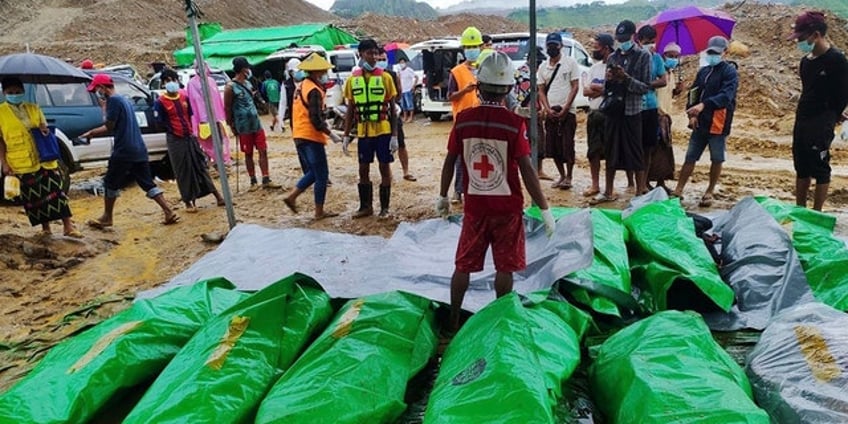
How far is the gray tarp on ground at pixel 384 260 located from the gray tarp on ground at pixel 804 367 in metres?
0.98

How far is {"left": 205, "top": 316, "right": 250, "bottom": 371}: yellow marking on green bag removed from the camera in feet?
7.29

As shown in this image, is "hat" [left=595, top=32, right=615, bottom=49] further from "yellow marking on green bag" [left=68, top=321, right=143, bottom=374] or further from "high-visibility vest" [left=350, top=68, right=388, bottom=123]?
"yellow marking on green bag" [left=68, top=321, right=143, bottom=374]

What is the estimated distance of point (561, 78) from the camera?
243 inches

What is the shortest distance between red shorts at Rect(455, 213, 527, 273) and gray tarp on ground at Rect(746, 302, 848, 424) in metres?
1.17

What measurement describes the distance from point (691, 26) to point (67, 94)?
27.6 feet

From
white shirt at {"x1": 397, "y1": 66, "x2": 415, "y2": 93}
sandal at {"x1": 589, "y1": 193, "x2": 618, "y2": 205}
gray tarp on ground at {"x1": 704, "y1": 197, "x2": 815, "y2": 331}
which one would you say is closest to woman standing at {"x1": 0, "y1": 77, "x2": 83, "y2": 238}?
sandal at {"x1": 589, "y1": 193, "x2": 618, "y2": 205}

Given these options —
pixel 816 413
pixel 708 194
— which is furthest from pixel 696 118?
pixel 816 413

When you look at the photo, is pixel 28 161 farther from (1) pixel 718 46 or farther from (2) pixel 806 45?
(2) pixel 806 45

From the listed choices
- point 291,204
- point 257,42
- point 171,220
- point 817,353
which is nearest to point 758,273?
point 817,353

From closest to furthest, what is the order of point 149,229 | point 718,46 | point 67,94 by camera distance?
point 718,46, point 149,229, point 67,94

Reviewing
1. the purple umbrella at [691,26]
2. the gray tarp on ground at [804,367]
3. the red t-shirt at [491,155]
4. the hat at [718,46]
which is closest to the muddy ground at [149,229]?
the hat at [718,46]

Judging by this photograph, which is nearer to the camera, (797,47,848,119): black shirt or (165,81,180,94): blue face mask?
(797,47,848,119): black shirt

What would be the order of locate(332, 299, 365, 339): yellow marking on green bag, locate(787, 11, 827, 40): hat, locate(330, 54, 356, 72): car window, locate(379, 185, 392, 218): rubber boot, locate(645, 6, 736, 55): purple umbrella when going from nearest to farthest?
locate(332, 299, 365, 339): yellow marking on green bag < locate(787, 11, 827, 40): hat < locate(379, 185, 392, 218): rubber boot < locate(645, 6, 736, 55): purple umbrella < locate(330, 54, 356, 72): car window

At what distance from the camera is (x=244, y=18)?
136 feet
